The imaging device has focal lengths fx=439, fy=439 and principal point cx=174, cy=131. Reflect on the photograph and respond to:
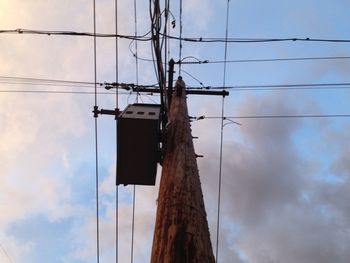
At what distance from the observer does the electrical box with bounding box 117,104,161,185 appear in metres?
5.98

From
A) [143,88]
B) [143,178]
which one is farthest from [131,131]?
[143,88]

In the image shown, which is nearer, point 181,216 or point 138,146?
point 181,216

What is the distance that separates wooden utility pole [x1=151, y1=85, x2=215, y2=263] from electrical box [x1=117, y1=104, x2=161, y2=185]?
784 millimetres

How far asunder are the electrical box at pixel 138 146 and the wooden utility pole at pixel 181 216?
30.9 inches

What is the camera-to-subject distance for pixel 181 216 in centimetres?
356

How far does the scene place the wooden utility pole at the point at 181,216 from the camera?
10.3ft

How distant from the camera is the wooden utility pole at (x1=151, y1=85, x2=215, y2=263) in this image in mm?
3131

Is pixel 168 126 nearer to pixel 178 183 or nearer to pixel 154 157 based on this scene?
pixel 154 157

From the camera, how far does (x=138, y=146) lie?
609 cm

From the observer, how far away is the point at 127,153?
6.13 metres

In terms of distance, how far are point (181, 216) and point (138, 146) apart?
2642 millimetres

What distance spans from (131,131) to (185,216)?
2.62 m

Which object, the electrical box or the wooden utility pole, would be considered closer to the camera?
the wooden utility pole

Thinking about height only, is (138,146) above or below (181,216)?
above
